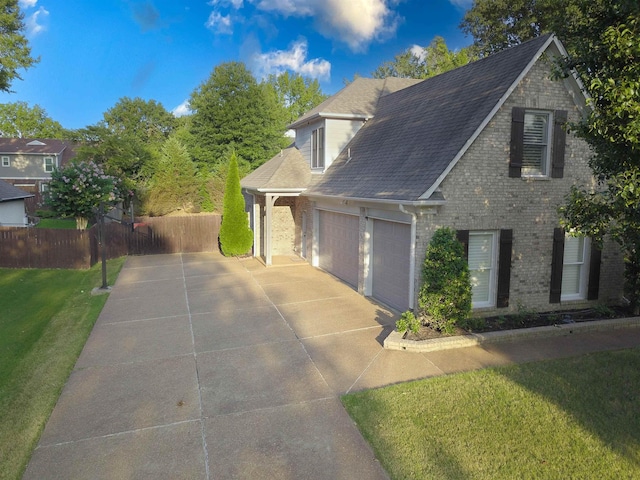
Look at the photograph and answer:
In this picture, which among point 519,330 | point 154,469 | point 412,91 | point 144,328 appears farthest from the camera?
point 412,91

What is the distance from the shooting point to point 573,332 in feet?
29.5

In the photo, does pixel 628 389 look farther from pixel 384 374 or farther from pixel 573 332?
pixel 384 374

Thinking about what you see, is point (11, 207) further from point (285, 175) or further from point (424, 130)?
point (424, 130)

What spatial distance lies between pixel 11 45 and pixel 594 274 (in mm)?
25013

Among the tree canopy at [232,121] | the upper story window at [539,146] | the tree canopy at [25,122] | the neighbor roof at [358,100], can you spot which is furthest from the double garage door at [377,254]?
the tree canopy at [25,122]

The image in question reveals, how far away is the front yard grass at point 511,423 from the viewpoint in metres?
4.69

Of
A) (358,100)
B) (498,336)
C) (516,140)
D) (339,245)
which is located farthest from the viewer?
(358,100)

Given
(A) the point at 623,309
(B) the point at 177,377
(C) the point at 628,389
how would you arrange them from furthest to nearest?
1. (A) the point at 623,309
2. (B) the point at 177,377
3. (C) the point at 628,389

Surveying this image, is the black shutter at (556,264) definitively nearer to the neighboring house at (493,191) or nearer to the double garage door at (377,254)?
the neighboring house at (493,191)

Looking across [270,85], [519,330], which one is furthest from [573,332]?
[270,85]

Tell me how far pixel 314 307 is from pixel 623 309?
7.34 m

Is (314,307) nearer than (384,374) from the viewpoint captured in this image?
No

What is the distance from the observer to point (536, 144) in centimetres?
989

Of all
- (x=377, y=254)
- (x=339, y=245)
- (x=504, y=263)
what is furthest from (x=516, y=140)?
(x=339, y=245)
